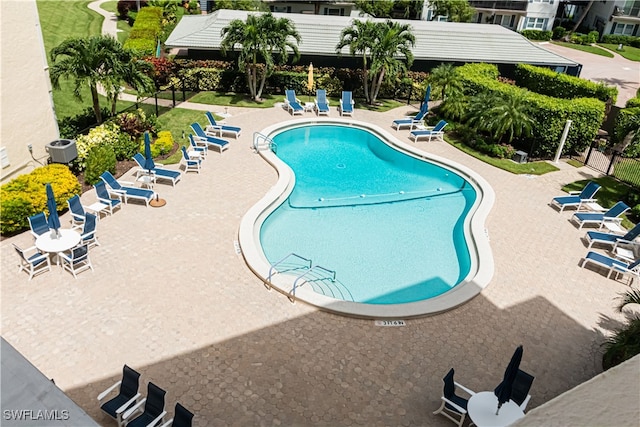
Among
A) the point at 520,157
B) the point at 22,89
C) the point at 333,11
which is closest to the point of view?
the point at 22,89

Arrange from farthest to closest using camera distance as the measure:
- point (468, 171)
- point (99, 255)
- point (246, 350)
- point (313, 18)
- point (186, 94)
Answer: point (313, 18) < point (186, 94) < point (468, 171) < point (99, 255) < point (246, 350)

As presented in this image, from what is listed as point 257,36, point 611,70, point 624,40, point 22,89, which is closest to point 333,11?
point 611,70

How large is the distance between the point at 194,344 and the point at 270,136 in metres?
13.8

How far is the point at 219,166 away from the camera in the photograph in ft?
62.5

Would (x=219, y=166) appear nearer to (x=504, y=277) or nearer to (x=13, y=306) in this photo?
(x=13, y=306)

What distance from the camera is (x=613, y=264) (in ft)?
45.4

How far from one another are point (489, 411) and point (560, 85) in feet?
78.0

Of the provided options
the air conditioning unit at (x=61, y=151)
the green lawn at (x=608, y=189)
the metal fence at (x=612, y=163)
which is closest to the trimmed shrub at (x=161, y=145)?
the air conditioning unit at (x=61, y=151)

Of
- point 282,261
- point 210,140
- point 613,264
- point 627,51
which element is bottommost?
point 282,261

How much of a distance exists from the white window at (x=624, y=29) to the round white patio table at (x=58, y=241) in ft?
228

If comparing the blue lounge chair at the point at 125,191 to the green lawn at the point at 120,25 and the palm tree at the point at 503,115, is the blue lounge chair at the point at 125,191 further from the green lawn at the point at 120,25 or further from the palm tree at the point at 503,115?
the green lawn at the point at 120,25

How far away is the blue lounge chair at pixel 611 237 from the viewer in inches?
591

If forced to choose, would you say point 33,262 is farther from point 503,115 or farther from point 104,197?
point 503,115

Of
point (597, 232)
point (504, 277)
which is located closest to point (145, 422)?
point (504, 277)
